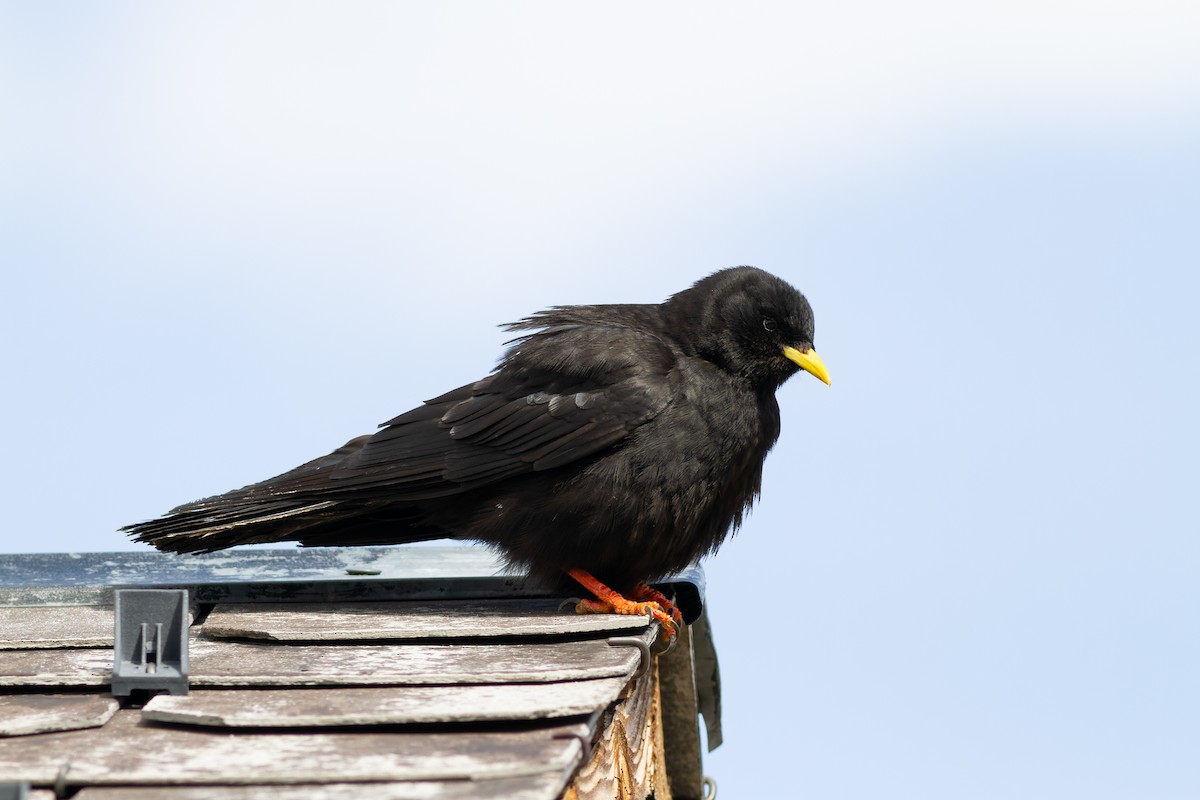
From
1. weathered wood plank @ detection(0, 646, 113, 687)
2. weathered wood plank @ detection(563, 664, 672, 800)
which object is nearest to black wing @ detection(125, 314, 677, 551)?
weathered wood plank @ detection(563, 664, 672, 800)

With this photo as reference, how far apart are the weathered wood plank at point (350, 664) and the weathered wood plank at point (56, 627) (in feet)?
0.20

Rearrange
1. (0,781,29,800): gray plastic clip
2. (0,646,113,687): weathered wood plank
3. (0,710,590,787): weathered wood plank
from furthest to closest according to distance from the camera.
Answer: (0,646,113,687): weathered wood plank < (0,710,590,787): weathered wood plank < (0,781,29,800): gray plastic clip

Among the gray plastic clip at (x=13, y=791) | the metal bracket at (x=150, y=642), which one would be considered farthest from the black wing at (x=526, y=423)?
the gray plastic clip at (x=13, y=791)

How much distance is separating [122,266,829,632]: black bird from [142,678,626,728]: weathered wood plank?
1.29 metres

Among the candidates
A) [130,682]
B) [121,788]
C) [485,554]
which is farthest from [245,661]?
[485,554]

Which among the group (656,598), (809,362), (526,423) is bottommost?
(656,598)

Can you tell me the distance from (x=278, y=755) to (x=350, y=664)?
0.80m

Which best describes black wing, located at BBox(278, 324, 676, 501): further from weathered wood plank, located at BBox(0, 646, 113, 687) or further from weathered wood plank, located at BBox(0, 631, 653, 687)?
weathered wood plank, located at BBox(0, 646, 113, 687)

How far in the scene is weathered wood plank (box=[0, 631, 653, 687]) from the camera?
3393 mm

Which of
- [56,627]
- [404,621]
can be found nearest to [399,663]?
[404,621]

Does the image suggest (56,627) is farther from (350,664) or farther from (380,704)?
(380,704)

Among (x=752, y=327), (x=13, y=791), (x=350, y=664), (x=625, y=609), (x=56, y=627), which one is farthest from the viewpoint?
(x=752, y=327)

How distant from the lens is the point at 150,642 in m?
3.39

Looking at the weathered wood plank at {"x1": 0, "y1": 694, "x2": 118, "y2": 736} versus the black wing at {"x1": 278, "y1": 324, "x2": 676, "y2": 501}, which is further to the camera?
the black wing at {"x1": 278, "y1": 324, "x2": 676, "y2": 501}
